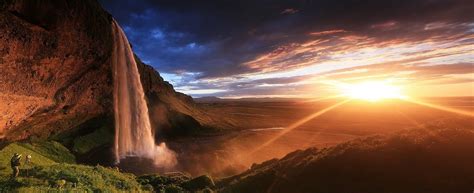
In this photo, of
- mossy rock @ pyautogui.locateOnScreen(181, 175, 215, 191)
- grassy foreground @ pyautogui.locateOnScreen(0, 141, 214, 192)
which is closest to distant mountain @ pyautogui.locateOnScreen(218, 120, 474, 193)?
mossy rock @ pyautogui.locateOnScreen(181, 175, 215, 191)

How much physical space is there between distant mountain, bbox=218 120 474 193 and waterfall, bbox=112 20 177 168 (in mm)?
25290

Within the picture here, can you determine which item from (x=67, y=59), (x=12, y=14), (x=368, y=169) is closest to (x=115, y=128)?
(x=67, y=59)

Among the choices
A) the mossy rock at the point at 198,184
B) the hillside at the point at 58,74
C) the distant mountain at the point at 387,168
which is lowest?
the mossy rock at the point at 198,184

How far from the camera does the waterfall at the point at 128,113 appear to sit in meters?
42.4

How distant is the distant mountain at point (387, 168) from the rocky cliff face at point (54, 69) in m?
20.2

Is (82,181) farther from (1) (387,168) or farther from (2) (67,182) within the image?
(1) (387,168)

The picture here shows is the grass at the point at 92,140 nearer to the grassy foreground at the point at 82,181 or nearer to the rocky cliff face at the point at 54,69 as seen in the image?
the rocky cliff face at the point at 54,69

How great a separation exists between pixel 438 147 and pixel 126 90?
125ft

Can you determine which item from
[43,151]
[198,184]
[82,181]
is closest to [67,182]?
[82,181]

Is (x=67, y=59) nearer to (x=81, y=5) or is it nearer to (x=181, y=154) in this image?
(x=81, y=5)

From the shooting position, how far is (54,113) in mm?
36969

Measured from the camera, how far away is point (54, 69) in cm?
3241

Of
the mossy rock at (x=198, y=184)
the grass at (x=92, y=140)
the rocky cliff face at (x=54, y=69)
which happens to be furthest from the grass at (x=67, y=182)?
the grass at (x=92, y=140)

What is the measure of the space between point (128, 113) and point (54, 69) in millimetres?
14268
